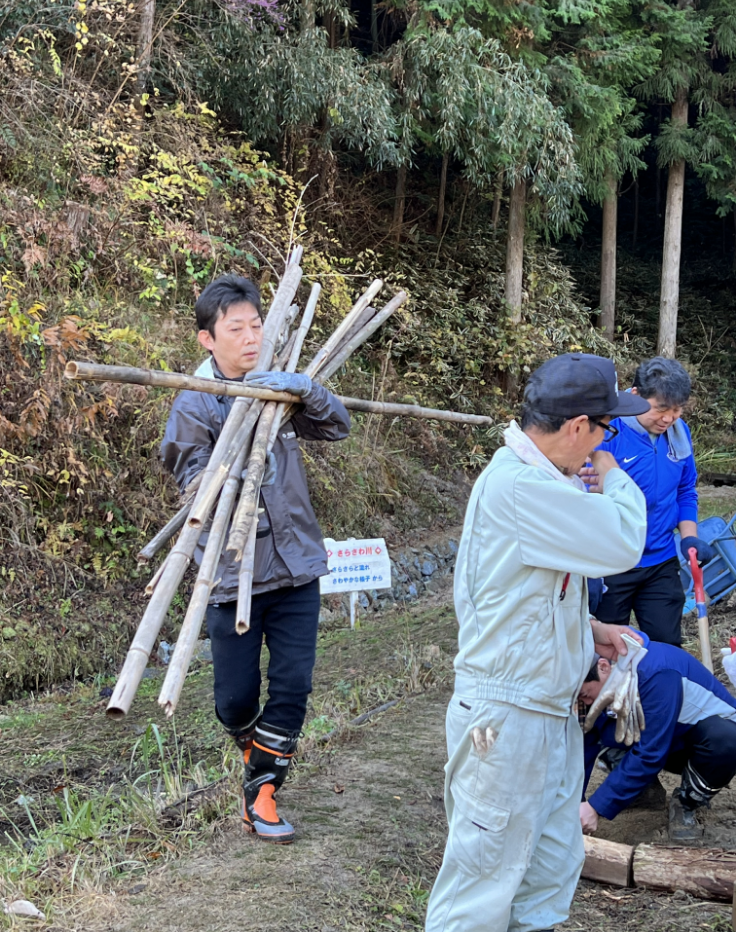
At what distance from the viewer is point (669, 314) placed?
15.6 m

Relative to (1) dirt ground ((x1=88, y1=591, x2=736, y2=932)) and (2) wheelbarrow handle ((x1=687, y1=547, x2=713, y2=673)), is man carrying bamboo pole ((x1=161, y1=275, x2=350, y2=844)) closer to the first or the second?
(1) dirt ground ((x1=88, y1=591, x2=736, y2=932))

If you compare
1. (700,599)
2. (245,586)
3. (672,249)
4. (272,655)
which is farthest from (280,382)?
(672,249)

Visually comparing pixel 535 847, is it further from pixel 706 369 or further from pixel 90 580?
pixel 706 369

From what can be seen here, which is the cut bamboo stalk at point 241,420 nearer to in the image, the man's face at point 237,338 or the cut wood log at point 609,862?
the man's face at point 237,338

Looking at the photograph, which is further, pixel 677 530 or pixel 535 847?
pixel 677 530

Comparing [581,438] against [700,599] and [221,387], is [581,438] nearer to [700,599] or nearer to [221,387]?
[221,387]

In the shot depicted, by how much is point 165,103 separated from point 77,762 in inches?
283

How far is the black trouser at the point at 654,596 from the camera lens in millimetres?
4328

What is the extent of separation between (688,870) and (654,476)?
173 centimetres

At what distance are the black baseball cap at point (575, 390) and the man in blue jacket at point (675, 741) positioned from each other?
141 centimetres

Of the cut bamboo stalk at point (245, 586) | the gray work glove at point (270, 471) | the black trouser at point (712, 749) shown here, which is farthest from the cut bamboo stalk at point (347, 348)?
the black trouser at point (712, 749)

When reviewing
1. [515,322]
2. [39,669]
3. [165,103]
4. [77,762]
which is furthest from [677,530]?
[515,322]

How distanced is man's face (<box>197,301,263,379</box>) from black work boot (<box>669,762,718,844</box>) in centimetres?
240

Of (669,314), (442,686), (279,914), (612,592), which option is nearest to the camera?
(279,914)
